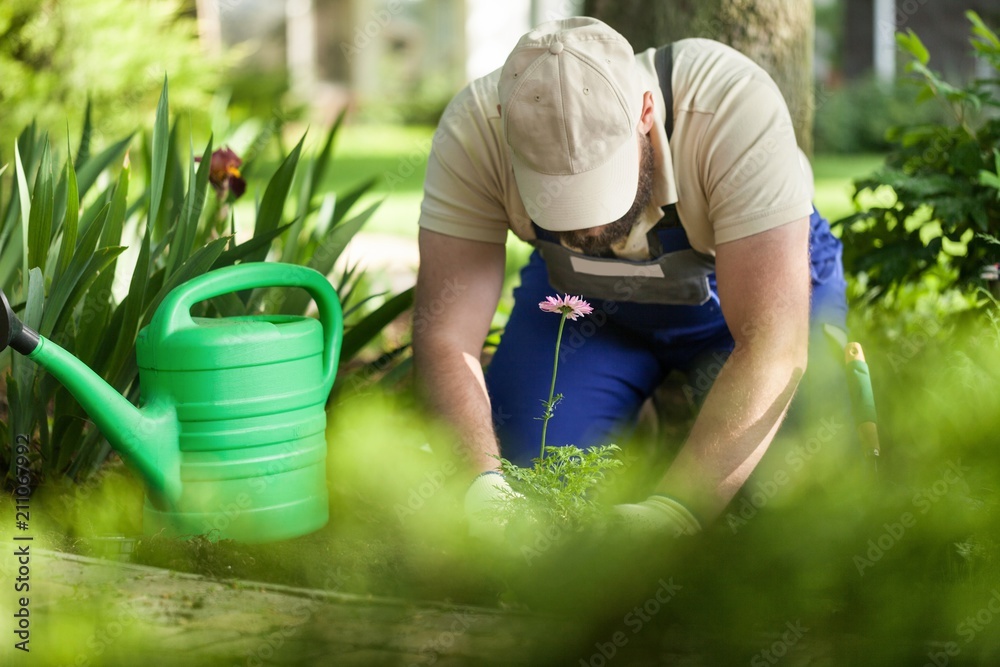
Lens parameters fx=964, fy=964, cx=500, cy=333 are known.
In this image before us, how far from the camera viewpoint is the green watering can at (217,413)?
4.85 feet

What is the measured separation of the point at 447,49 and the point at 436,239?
57.2ft

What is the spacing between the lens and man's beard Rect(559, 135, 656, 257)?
1.75 m

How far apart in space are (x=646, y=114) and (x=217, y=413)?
897 millimetres

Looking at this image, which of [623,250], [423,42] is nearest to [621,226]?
[623,250]

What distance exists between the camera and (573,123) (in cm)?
157

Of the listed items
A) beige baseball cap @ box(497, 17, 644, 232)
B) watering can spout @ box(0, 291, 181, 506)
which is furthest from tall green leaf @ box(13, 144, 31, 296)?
beige baseball cap @ box(497, 17, 644, 232)

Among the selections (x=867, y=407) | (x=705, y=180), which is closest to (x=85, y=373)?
(x=705, y=180)

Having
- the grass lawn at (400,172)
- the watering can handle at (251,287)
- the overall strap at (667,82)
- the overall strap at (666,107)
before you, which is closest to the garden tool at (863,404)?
the overall strap at (666,107)

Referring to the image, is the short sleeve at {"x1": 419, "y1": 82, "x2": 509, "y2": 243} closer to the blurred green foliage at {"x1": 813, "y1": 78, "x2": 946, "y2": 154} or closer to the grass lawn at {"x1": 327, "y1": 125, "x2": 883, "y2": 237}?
the grass lawn at {"x1": 327, "y1": 125, "x2": 883, "y2": 237}

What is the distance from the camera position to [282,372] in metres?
1.55

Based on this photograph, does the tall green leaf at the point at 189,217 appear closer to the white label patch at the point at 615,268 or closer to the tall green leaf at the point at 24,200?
the tall green leaf at the point at 24,200

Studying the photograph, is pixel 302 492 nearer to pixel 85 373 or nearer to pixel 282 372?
pixel 282 372

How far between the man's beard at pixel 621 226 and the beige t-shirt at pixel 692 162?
0.02 m

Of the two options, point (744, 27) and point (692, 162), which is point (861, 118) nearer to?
point (744, 27)
